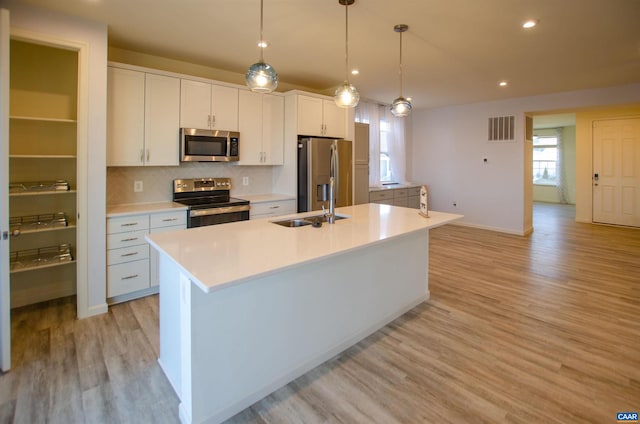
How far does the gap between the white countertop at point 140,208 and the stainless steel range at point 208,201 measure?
0.15 meters

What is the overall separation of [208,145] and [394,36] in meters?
2.32

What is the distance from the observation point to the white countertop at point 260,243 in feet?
5.10

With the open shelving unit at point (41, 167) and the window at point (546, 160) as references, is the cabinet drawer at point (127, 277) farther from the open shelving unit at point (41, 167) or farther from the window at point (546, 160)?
the window at point (546, 160)

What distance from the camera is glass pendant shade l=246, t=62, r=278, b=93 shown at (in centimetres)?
232

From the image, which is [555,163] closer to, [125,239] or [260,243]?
[260,243]

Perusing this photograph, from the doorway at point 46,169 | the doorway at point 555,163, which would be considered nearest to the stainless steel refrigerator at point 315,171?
the doorway at point 46,169

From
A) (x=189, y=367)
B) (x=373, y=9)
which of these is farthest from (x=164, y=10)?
(x=189, y=367)

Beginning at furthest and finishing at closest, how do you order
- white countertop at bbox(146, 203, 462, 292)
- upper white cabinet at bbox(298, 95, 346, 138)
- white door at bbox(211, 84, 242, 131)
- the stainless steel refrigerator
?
upper white cabinet at bbox(298, 95, 346, 138), the stainless steel refrigerator, white door at bbox(211, 84, 242, 131), white countertop at bbox(146, 203, 462, 292)

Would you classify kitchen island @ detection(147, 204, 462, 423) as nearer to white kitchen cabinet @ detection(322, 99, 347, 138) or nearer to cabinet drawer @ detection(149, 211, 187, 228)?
cabinet drawer @ detection(149, 211, 187, 228)

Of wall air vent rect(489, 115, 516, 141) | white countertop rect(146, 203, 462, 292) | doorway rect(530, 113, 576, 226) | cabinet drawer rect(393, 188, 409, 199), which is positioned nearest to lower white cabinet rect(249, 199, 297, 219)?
white countertop rect(146, 203, 462, 292)

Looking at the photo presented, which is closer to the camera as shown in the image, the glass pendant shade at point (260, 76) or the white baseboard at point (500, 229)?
the glass pendant shade at point (260, 76)

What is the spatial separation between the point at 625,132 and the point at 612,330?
6327 millimetres

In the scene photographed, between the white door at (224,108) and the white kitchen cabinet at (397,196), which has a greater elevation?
the white door at (224,108)

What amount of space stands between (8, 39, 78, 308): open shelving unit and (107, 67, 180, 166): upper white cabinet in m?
0.37
